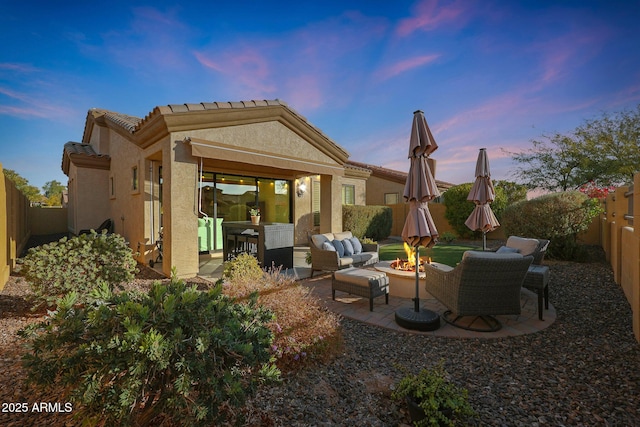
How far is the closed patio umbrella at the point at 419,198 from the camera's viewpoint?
4570mm

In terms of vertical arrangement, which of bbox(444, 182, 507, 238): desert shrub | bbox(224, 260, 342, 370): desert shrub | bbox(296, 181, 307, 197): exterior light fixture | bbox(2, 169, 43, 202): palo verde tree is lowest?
bbox(224, 260, 342, 370): desert shrub

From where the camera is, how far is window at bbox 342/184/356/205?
1717 centimetres

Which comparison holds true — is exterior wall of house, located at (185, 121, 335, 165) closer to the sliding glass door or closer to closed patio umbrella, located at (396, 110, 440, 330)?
the sliding glass door

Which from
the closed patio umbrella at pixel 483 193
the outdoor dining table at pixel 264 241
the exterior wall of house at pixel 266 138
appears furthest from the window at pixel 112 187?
the closed patio umbrella at pixel 483 193

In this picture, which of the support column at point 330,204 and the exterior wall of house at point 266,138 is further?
the support column at point 330,204

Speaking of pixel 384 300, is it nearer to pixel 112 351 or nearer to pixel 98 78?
pixel 112 351

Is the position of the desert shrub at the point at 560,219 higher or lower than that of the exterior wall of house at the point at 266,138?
lower

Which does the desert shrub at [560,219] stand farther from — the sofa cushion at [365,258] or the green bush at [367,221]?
the green bush at [367,221]

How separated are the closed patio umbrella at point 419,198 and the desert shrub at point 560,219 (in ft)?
21.6

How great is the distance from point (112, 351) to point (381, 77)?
10.3m

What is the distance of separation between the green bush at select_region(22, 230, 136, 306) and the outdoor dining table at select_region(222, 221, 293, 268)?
3.05 meters

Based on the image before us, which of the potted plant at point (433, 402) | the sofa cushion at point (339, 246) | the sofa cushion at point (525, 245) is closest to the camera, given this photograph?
the potted plant at point (433, 402)

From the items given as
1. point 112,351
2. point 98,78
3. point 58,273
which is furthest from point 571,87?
point 98,78

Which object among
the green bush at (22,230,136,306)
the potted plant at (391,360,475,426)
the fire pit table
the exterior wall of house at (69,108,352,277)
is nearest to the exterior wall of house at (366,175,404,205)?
the exterior wall of house at (69,108,352,277)
